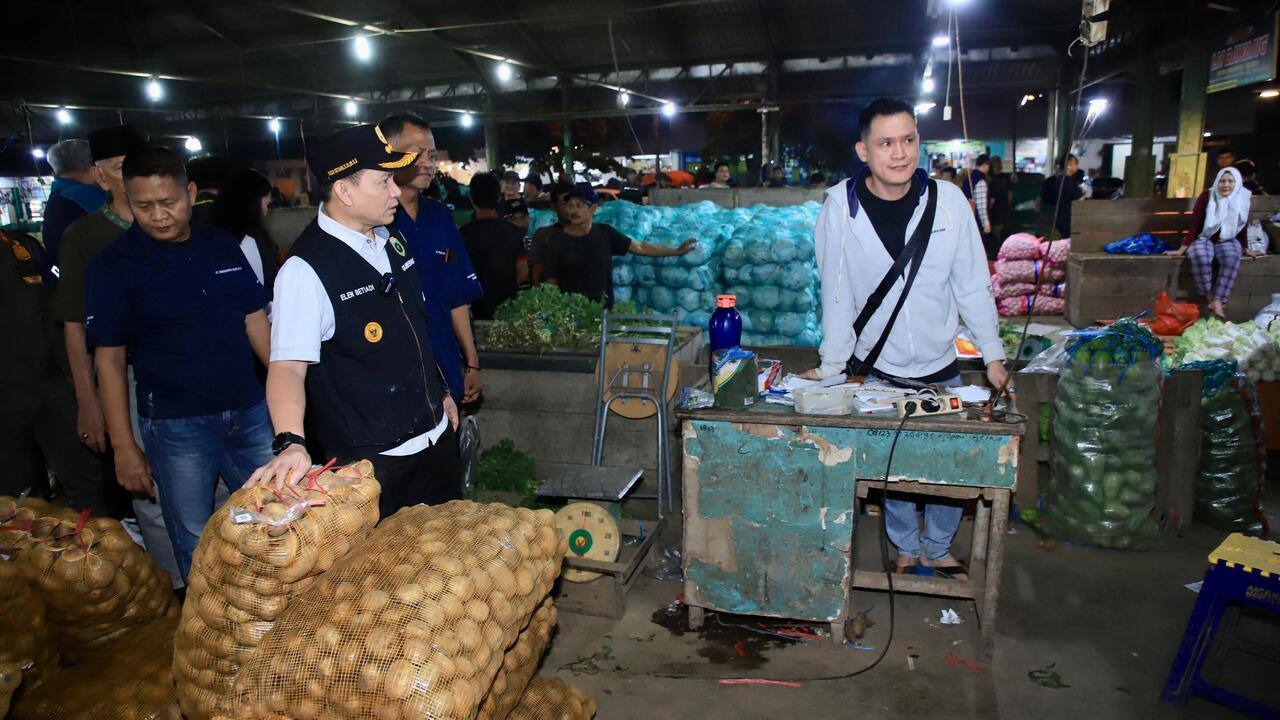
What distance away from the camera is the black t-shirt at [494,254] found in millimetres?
5789

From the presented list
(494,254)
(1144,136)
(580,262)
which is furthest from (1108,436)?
(1144,136)

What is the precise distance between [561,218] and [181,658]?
→ 4.51 m

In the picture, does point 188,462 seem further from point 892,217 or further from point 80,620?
point 892,217

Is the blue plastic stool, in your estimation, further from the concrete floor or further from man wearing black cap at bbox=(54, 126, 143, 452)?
man wearing black cap at bbox=(54, 126, 143, 452)

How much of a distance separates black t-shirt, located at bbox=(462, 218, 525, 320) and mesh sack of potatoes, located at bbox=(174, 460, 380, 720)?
13.0 ft

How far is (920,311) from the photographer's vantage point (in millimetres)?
3398

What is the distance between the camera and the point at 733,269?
789cm

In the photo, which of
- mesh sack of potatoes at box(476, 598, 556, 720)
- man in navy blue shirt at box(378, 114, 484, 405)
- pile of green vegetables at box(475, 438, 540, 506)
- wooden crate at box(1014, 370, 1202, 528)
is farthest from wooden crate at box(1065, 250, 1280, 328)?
mesh sack of potatoes at box(476, 598, 556, 720)

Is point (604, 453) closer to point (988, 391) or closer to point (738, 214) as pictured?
point (988, 391)

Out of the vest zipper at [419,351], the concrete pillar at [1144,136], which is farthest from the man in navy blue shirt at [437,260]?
the concrete pillar at [1144,136]

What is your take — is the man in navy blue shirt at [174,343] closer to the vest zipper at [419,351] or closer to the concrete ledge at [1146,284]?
the vest zipper at [419,351]

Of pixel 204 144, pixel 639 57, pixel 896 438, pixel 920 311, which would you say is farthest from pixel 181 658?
pixel 204 144

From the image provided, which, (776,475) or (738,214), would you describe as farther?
(738,214)

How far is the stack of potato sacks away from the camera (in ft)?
7.50
